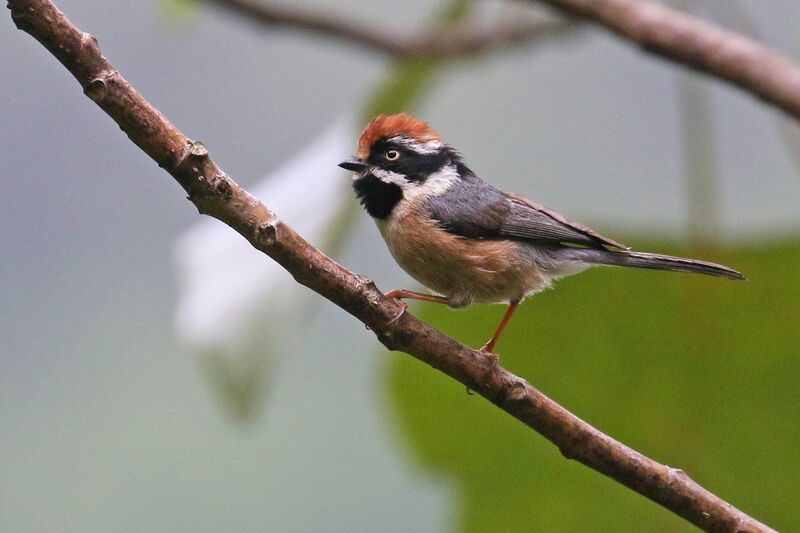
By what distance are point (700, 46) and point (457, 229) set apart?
34.1 inches

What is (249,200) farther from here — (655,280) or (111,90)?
(655,280)

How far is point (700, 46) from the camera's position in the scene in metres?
2.47

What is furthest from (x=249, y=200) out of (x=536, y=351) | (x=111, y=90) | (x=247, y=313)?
(x=536, y=351)

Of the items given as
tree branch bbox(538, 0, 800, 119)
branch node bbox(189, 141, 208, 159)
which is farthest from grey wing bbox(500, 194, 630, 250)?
branch node bbox(189, 141, 208, 159)

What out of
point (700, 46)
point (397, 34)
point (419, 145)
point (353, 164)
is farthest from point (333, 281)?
point (397, 34)

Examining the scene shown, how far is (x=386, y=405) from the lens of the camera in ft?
8.90

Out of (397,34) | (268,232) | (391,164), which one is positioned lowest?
(268,232)

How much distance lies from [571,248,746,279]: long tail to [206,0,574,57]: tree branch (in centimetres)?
122

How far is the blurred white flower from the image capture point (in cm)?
225

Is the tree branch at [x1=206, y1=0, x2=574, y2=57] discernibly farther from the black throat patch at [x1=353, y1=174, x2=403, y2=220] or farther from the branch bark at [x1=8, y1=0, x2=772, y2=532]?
the branch bark at [x1=8, y1=0, x2=772, y2=532]

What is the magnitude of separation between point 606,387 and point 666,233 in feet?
1.59

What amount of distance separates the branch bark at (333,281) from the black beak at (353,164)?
819 millimetres

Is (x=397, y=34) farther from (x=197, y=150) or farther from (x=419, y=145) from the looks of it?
(x=197, y=150)

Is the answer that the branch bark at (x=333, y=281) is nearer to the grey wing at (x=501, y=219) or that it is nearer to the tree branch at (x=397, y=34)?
the grey wing at (x=501, y=219)
